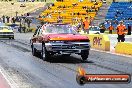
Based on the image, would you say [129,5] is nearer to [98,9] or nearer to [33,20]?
[98,9]

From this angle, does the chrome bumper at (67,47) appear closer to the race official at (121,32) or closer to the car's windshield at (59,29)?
the car's windshield at (59,29)

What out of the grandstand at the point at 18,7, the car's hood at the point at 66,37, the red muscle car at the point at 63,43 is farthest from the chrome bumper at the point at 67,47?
the grandstand at the point at 18,7

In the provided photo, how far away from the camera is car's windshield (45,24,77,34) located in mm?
19072

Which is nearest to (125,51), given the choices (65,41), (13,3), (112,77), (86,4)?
(65,41)

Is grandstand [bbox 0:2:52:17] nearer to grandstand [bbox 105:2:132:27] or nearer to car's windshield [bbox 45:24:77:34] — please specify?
grandstand [bbox 105:2:132:27]

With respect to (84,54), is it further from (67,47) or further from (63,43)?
(63,43)

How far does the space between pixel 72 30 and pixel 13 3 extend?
76.2 metres

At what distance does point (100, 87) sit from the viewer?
33.6 ft

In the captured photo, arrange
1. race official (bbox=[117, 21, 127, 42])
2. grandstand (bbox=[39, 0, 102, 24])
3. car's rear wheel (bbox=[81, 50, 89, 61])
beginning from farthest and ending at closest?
grandstand (bbox=[39, 0, 102, 24]) → race official (bbox=[117, 21, 127, 42]) → car's rear wheel (bbox=[81, 50, 89, 61])

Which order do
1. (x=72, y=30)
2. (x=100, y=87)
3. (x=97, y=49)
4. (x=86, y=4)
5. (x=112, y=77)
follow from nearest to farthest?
(x=112, y=77)
(x=100, y=87)
(x=72, y=30)
(x=97, y=49)
(x=86, y=4)

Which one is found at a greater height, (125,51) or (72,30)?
(72,30)

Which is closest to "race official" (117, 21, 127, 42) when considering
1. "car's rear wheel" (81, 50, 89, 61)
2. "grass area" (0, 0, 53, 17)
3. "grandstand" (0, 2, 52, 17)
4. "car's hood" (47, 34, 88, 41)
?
"car's rear wheel" (81, 50, 89, 61)

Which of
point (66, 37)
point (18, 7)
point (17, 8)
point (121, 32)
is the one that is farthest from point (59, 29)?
point (18, 7)

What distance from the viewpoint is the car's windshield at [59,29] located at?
62.6 ft
